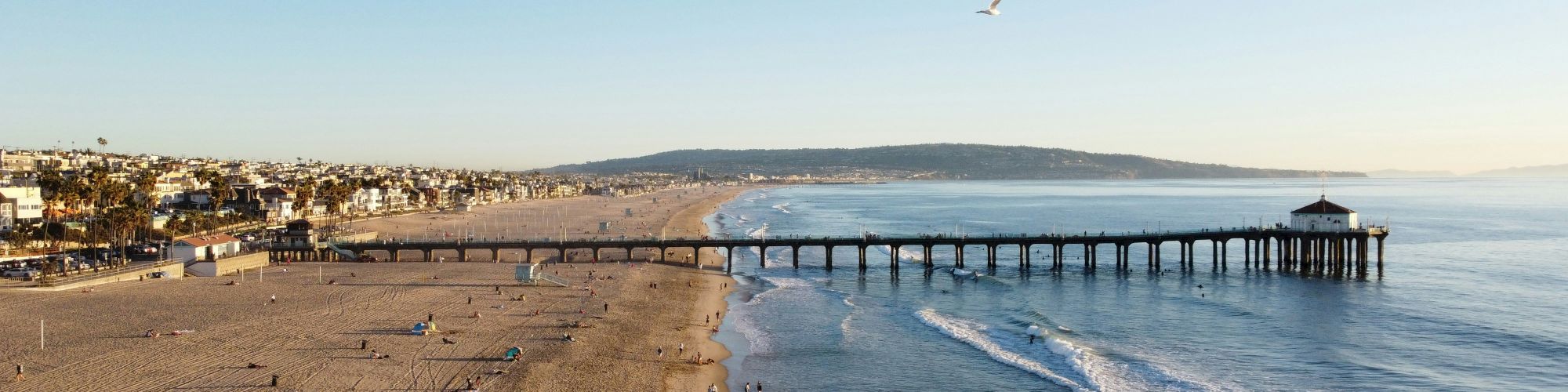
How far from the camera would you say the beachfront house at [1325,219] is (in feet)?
220

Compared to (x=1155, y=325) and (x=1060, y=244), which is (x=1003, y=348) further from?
(x=1060, y=244)

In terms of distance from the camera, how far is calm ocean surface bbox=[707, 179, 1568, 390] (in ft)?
108

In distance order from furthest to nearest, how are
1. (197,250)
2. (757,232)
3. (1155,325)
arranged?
1. (757,232)
2. (197,250)
3. (1155,325)

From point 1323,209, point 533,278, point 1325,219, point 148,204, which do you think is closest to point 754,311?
point 533,278

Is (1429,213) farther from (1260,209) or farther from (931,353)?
(931,353)

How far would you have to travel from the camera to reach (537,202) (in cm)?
16550

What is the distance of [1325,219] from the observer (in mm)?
67375

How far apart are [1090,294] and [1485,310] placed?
17.2 m

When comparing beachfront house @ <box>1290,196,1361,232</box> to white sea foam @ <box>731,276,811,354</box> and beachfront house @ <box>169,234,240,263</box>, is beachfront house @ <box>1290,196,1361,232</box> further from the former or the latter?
beachfront house @ <box>169,234,240,263</box>

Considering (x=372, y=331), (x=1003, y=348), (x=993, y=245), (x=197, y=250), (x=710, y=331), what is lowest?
(x=1003, y=348)

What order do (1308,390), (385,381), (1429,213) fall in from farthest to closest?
(1429,213) < (1308,390) < (385,381)

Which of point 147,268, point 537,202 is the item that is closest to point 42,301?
point 147,268

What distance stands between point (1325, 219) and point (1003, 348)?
4035 cm

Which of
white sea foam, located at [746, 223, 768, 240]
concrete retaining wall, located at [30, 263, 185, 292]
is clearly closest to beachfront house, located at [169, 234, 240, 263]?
concrete retaining wall, located at [30, 263, 185, 292]
